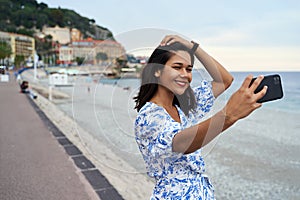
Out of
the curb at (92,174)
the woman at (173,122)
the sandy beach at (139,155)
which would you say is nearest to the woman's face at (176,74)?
the woman at (173,122)

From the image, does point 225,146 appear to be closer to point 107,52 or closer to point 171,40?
point 107,52

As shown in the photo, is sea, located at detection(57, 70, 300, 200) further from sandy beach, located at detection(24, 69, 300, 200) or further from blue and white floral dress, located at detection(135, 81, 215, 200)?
blue and white floral dress, located at detection(135, 81, 215, 200)

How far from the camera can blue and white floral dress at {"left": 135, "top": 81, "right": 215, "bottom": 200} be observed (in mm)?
1115

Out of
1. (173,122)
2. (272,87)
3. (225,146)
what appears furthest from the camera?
(225,146)

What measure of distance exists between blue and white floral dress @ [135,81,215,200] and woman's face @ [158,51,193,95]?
0.37 ft

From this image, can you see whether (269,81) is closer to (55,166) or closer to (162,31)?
(162,31)

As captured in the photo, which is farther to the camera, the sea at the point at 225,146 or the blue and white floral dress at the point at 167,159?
the sea at the point at 225,146

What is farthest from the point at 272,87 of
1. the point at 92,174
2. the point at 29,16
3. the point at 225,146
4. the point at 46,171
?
the point at 29,16

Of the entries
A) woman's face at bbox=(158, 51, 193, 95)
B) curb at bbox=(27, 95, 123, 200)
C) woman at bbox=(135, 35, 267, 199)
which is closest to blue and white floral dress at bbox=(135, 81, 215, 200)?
woman at bbox=(135, 35, 267, 199)

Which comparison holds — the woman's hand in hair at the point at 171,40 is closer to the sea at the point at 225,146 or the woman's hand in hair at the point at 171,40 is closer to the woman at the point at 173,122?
the woman at the point at 173,122

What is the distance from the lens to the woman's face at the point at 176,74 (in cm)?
125

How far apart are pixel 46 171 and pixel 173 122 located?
12.6 ft

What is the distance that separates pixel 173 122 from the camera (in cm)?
113

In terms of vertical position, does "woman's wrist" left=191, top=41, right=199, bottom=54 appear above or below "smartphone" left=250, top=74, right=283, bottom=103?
above
